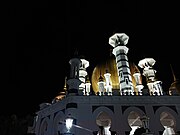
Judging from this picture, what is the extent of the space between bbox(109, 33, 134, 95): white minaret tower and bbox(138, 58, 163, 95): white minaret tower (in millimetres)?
3510

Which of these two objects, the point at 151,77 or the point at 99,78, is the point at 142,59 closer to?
the point at 151,77

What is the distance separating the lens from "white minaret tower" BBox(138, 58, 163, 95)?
28.3 m

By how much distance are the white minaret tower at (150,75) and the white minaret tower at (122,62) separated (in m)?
3.51

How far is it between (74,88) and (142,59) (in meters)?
15.5

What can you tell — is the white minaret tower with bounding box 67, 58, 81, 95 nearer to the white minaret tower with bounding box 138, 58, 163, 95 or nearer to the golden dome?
the golden dome

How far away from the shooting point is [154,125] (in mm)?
19094

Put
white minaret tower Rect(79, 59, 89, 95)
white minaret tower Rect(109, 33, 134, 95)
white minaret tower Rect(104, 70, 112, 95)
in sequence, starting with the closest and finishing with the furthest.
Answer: white minaret tower Rect(109, 33, 134, 95) → white minaret tower Rect(104, 70, 112, 95) → white minaret tower Rect(79, 59, 89, 95)

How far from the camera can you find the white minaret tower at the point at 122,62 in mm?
25552

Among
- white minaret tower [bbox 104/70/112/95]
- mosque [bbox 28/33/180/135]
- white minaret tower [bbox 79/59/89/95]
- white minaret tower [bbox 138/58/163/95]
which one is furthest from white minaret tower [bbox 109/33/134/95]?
white minaret tower [bbox 79/59/89/95]

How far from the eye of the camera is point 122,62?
2783 centimetres

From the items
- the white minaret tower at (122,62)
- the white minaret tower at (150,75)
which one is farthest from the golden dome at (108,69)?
the white minaret tower at (150,75)

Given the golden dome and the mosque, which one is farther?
the golden dome

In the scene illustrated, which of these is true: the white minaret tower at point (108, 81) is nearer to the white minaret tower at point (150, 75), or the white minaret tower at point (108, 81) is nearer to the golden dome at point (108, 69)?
the golden dome at point (108, 69)

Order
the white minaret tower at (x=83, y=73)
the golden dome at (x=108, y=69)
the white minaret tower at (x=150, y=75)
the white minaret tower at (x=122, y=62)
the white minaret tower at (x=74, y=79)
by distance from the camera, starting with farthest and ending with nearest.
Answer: the white minaret tower at (x=83, y=73) → the golden dome at (x=108, y=69) → the white minaret tower at (x=150, y=75) → the white minaret tower at (x=122, y=62) → the white minaret tower at (x=74, y=79)
